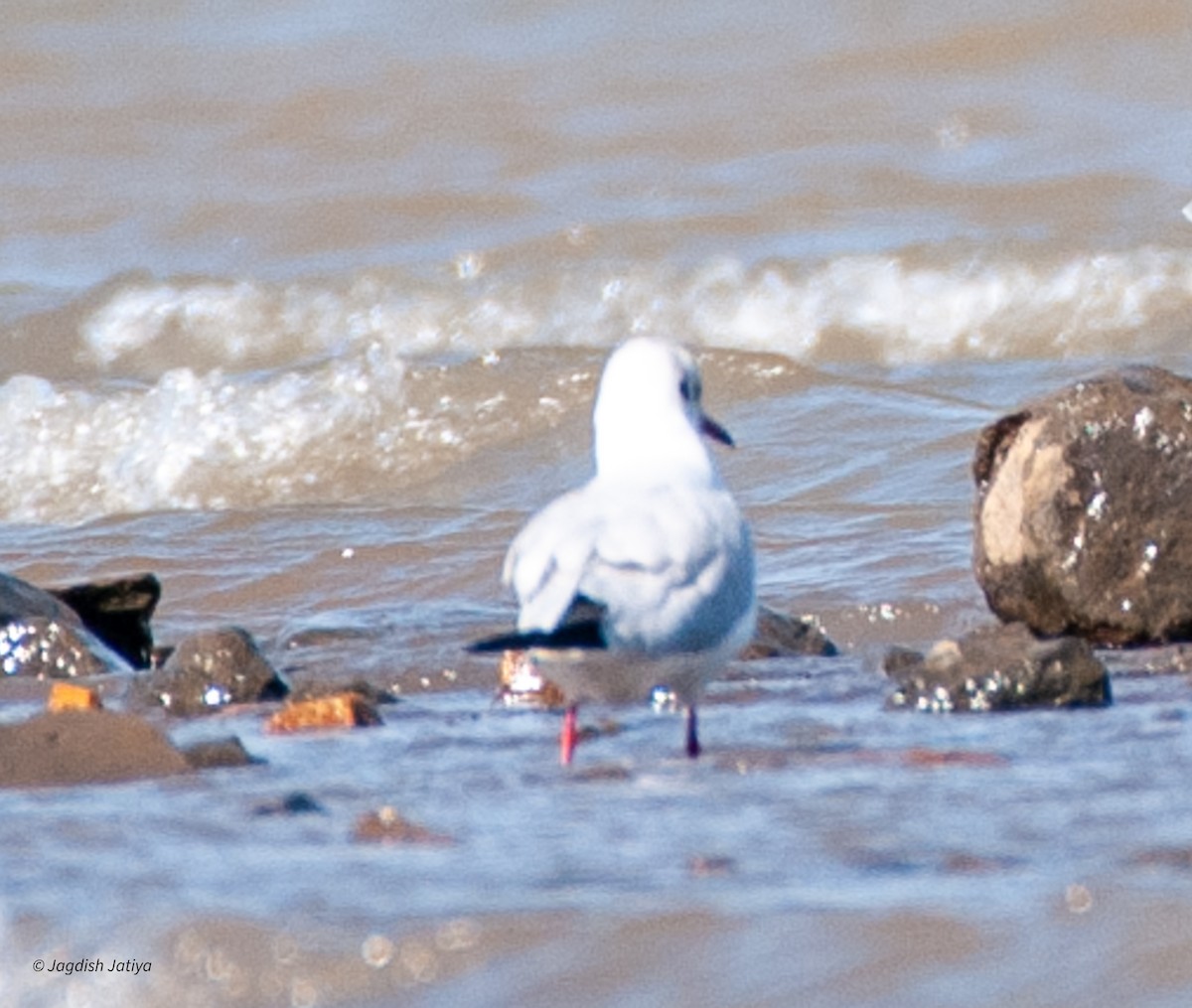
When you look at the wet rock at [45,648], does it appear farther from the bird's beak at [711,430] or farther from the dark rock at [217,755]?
the bird's beak at [711,430]

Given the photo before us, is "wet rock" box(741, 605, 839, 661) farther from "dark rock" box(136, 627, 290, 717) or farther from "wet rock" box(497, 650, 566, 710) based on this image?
"dark rock" box(136, 627, 290, 717)

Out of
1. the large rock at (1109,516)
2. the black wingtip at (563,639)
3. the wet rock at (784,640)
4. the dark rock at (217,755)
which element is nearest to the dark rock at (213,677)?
the dark rock at (217,755)

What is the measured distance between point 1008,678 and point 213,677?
1491mm

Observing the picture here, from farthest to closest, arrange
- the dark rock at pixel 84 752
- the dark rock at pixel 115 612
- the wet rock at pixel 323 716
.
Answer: the dark rock at pixel 115 612
the wet rock at pixel 323 716
the dark rock at pixel 84 752

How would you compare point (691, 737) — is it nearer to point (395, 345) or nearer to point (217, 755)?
point (217, 755)

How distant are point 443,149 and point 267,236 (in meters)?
1.23

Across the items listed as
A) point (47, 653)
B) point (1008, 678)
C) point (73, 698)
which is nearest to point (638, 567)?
point (1008, 678)

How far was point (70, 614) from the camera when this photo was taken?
17.3 feet

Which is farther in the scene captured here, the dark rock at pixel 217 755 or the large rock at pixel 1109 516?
the large rock at pixel 1109 516

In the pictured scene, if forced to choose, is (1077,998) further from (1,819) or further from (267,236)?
(267,236)

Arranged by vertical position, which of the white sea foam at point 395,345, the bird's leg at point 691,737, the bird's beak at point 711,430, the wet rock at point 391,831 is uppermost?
the bird's beak at point 711,430

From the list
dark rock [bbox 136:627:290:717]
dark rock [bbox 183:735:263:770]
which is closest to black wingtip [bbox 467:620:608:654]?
dark rock [bbox 183:735:263:770]

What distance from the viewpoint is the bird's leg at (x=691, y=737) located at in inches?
150

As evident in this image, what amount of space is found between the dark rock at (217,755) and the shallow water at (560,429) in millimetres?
56
